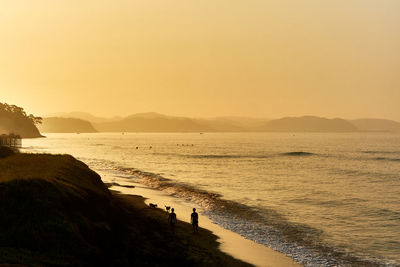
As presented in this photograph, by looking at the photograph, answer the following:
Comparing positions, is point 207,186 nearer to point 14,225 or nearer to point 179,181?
point 179,181

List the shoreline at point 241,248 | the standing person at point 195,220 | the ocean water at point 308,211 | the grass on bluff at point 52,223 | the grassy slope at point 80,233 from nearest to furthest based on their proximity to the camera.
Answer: the grass on bluff at point 52,223, the grassy slope at point 80,233, the shoreline at point 241,248, the ocean water at point 308,211, the standing person at point 195,220

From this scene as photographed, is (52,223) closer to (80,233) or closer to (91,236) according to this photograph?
(80,233)

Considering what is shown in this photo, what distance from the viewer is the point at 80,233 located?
70.7 feet

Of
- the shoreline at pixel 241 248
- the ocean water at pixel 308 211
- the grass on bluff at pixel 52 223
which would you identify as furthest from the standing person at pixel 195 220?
the grass on bluff at pixel 52 223

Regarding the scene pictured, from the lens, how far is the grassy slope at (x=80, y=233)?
19328 millimetres

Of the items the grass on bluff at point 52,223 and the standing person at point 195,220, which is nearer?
the grass on bluff at point 52,223

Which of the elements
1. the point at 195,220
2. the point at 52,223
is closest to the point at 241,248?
the point at 195,220

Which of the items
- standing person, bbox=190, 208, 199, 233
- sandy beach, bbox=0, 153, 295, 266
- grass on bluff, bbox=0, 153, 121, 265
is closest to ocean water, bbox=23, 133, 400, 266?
sandy beach, bbox=0, 153, 295, 266

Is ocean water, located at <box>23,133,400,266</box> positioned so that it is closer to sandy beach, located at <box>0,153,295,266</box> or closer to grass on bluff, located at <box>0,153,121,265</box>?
sandy beach, located at <box>0,153,295,266</box>

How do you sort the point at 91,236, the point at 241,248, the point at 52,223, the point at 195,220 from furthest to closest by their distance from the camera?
1. the point at 195,220
2. the point at 241,248
3. the point at 91,236
4. the point at 52,223

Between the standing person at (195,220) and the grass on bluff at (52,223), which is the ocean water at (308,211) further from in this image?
the grass on bluff at (52,223)

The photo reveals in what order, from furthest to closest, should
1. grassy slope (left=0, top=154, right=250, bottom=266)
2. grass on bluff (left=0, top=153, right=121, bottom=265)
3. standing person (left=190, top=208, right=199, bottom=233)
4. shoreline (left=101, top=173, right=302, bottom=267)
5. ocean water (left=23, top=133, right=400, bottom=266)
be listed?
standing person (left=190, top=208, right=199, bottom=233)
ocean water (left=23, top=133, right=400, bottom=266)
shoreline (left=101, top=173, right=302, bottom=267)
grassy slope (left=0, top=154, right=250, bottom=266)
grass on bluff (left=0, top=153, right=121, bottom=265)

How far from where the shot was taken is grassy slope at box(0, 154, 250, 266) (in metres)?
19.3

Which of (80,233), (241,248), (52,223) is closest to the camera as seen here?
(52,223)
